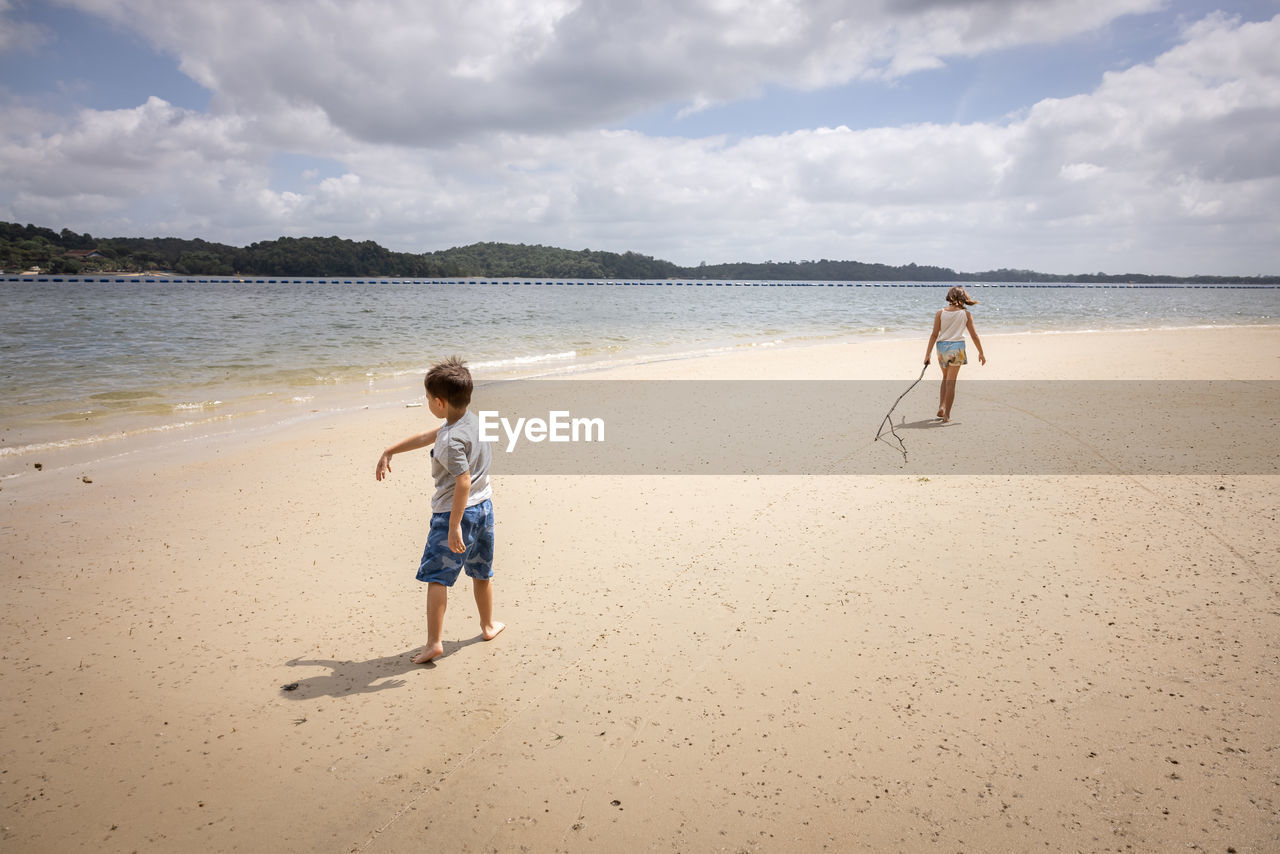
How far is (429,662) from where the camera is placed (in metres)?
3.62

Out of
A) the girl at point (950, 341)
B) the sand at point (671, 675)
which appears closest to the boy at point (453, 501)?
the sand at point (671, 675)

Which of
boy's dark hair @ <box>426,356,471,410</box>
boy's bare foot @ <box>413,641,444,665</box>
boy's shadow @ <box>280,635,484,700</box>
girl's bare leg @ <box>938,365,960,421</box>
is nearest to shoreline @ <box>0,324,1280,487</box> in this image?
girl's bare leg @ <box>938,365,960,421</box>

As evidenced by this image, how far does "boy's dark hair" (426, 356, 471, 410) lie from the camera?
3.47 meters

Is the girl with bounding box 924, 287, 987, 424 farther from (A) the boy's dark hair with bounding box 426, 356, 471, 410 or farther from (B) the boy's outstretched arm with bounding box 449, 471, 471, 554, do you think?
(B) the boy's outstretched arm with bounding box 449, 471, 471, 554

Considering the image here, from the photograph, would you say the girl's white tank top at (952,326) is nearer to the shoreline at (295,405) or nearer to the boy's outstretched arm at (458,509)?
the shoreline at (295,405)

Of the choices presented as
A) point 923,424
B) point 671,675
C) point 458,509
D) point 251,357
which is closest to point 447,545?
point 458,509

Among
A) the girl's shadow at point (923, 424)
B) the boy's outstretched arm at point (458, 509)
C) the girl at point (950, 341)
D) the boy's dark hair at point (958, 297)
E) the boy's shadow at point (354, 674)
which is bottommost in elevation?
the boy's shadow at point (354, 674)

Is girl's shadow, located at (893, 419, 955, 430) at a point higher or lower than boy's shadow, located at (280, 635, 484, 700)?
higher

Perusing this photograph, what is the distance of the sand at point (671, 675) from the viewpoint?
8.20ft

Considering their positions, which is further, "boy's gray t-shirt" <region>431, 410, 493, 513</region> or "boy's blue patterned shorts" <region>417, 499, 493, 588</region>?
"boy's blue patterned shorts" <region>417, 499, 493, 588</region>

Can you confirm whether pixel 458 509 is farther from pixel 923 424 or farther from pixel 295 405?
pixel 295 405

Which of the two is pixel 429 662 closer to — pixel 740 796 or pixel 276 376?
pixel 740 796

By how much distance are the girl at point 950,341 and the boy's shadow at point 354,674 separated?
25.6ft

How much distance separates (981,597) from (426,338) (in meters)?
24.0
